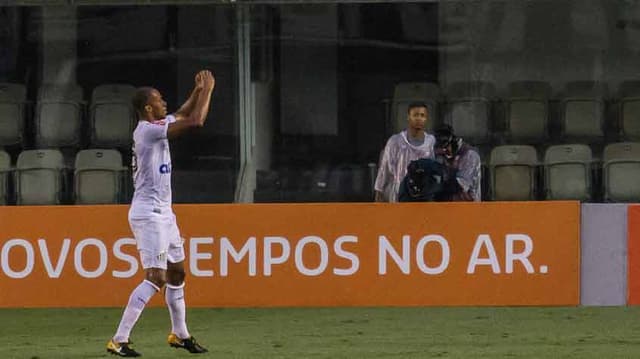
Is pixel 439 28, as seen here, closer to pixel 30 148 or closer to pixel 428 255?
pixel 428 255

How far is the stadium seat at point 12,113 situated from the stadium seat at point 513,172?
4454 mm

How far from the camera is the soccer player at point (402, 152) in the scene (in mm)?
14477

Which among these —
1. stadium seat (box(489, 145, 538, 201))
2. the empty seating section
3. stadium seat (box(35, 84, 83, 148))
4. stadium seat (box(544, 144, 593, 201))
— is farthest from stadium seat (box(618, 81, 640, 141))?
stadium seat (box(35, 84, 83, 148))

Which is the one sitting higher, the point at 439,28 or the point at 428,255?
the point at 439,28

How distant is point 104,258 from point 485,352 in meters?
4.65

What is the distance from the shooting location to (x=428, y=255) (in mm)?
14375

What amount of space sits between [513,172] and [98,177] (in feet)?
12.6

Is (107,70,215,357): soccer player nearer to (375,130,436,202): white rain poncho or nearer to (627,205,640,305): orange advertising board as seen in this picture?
(375,130,436,202): white rain poncho

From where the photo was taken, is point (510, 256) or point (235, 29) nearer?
point (510, 256)

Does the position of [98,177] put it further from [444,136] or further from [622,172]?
[622,172]

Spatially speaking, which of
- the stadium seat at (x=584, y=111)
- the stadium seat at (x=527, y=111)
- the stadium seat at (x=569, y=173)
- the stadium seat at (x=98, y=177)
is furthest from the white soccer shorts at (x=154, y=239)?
the stadium seat at (x=584, y=111)

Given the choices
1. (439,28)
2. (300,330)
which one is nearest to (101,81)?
(439,28)

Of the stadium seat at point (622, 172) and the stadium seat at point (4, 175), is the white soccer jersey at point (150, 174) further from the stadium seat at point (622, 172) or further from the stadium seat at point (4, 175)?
the stadium seat at point (622, 172)

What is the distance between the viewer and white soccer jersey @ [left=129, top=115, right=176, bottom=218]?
1084 cm
